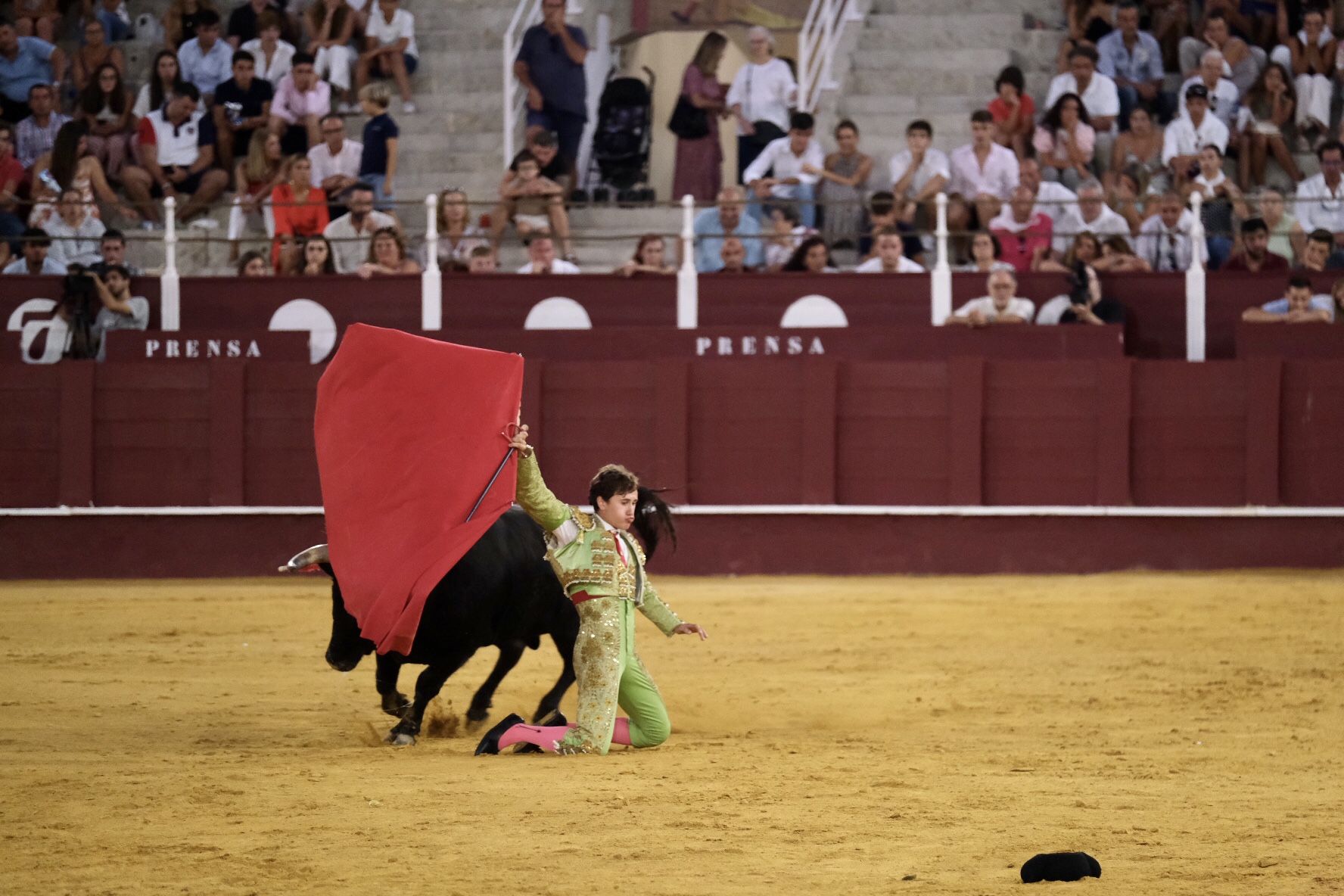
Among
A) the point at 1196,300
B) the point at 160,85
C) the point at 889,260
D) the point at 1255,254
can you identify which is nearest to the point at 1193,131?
the point at 1255,254

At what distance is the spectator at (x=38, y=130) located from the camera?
13102 millimetres

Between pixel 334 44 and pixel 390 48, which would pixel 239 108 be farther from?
pixel 390 48

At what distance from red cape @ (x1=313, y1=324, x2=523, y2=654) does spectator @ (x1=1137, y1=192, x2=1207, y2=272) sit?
670cm

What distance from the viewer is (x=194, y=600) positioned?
9977 mm

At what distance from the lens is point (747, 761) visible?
5531 mm

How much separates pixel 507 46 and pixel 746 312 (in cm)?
321

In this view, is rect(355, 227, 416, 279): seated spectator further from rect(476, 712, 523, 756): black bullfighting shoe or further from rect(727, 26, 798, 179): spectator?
rect(476, 712, 523, 756): black bullfighting shoe

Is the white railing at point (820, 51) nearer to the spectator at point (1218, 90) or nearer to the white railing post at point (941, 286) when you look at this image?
the white railing post at point (941, 286)

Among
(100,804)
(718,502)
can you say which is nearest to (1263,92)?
(718,502)

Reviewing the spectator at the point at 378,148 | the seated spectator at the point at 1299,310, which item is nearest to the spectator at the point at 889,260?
the seated spectator at the point at 1299,310

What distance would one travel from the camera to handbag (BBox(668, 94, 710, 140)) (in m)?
13.3

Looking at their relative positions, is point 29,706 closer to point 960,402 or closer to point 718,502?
point 718,502

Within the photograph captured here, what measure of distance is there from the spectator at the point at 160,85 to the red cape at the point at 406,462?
8199 mm

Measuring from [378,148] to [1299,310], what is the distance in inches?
245
